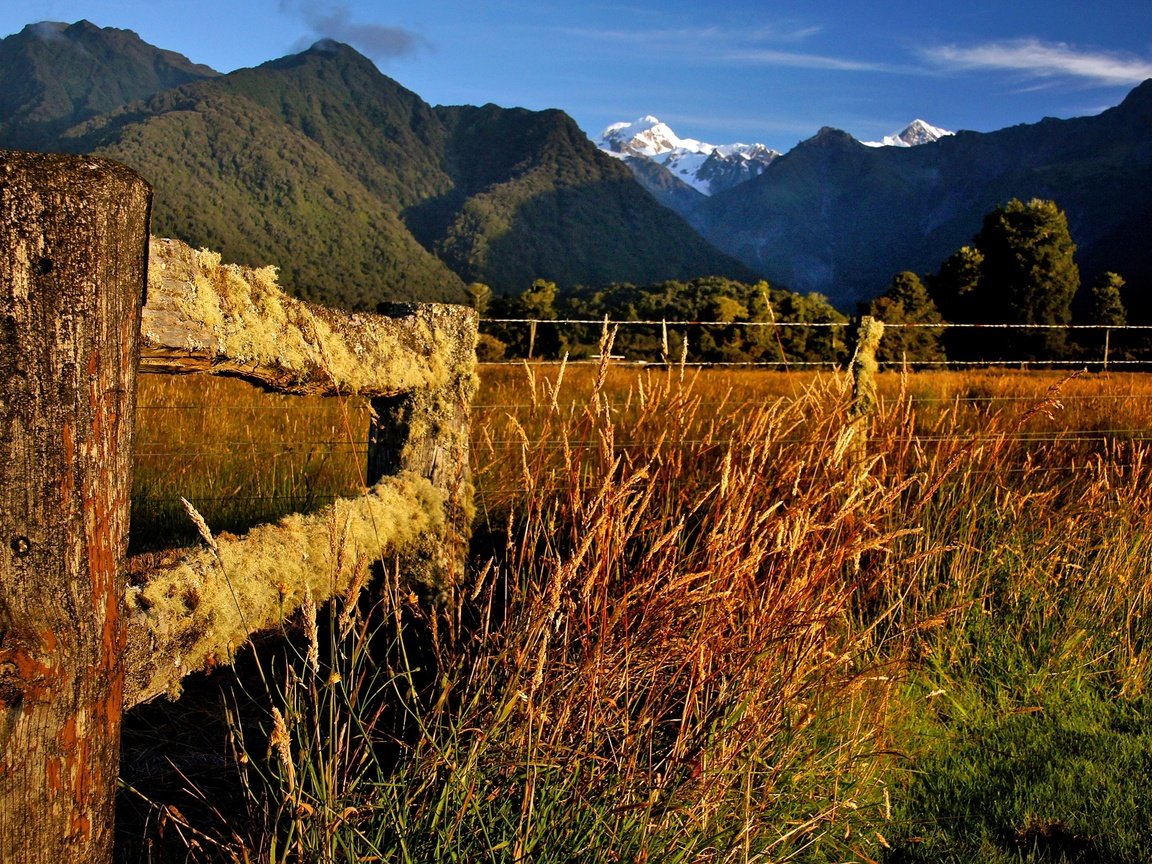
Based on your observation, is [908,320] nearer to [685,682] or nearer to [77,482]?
[685,682]

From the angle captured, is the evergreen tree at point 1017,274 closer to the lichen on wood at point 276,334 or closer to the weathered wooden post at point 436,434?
the weathered wooden post at point 436,434

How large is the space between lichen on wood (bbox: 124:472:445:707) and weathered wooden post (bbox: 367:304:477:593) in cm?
8

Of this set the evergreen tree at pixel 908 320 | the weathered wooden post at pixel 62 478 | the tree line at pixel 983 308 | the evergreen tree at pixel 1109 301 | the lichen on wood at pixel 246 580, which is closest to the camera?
the weathered wooden post at pixel 62 478

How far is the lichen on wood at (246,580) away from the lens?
1663mm

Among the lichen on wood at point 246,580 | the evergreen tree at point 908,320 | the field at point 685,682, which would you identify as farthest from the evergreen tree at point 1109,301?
the lichen on wood at point 246,580

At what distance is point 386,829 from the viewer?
173 centimetres

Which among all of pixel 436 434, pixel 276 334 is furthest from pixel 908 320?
pixel 276 334

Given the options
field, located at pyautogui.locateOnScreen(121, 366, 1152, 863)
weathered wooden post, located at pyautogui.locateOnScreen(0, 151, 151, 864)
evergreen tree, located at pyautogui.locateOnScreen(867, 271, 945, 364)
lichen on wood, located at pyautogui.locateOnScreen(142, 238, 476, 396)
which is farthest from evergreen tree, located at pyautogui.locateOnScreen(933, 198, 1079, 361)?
weathered wooden post, located at pyautogui.locateOnScreen(0, 151, 151, 864)

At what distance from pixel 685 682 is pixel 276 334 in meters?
1.29

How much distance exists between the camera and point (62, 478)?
1.27m

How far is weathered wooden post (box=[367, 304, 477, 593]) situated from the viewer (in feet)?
9.09

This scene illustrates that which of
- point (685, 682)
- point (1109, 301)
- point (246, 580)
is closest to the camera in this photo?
point (246, 580)

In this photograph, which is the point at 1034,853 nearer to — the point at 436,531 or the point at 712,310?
the point at 436,531

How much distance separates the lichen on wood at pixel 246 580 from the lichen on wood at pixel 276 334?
0.34 meters
